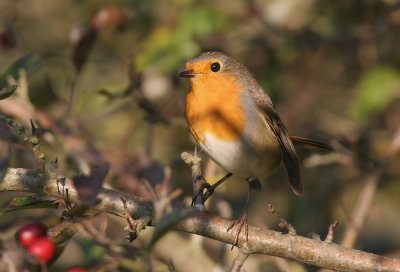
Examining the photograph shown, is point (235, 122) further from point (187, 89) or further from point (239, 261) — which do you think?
point (187, 89)

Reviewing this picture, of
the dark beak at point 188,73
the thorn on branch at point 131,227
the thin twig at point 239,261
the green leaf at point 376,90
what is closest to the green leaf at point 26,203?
the thorn on branch at point 131,227

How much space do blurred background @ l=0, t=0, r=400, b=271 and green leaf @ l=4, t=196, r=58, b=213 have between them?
1.02m

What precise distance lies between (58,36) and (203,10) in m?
1.93

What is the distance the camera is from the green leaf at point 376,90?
4.74 m

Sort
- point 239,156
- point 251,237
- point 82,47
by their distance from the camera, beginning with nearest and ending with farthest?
point 251,237, point 239,156, point 82,47

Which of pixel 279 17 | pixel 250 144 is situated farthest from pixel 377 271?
pixel 279 17

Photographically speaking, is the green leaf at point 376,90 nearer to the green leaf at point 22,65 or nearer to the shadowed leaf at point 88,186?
the green leaf at point 22,65

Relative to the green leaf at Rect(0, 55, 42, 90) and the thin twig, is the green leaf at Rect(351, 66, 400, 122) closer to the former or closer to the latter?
the green leaf at Rect(0, 55, 42, 90)

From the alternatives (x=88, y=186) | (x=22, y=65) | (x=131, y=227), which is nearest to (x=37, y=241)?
(x=131, y=227)

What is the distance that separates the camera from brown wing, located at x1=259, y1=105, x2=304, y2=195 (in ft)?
11.9

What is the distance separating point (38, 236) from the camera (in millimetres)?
2516

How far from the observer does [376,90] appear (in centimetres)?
474

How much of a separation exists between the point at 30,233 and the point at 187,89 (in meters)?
3.00

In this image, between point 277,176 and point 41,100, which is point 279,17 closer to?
point 277,176
